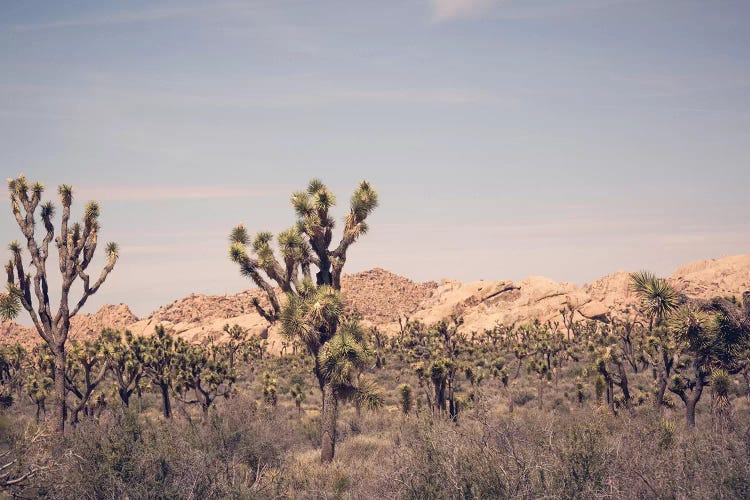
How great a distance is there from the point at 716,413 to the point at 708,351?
1.84m

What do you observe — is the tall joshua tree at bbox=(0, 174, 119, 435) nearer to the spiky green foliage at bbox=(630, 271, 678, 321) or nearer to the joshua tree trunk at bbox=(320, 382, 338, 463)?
the joshua tree trunk at bbox=(320, 382, 338, 463)

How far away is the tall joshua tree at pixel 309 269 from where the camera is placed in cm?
1858

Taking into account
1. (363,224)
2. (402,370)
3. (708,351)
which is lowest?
(402,370)

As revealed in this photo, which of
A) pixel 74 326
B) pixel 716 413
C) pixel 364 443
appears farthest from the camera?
pixel 74 326

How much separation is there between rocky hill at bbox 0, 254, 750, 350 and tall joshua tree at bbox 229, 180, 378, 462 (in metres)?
64.4

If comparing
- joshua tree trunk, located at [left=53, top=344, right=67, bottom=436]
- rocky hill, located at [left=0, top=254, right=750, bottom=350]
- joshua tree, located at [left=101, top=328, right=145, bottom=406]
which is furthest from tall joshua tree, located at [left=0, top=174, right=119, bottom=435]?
rocky hill, located at [left=0, top=254, right=750, bottom=350]

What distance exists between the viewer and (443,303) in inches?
4267

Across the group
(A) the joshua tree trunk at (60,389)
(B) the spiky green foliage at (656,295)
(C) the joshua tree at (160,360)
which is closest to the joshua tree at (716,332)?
(B) the spiky green foliage at (656,295)

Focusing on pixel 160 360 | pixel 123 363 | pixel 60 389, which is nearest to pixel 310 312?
pixel 60 389

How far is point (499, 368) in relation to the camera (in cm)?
4322

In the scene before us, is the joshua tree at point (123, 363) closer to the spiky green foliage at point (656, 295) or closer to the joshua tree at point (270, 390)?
the joshua tree at point (270, 390)

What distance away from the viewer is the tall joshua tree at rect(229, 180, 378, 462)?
18.6m

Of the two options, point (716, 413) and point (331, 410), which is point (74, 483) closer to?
point (331, 410)

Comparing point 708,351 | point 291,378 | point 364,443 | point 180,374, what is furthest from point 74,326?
point 708,351
